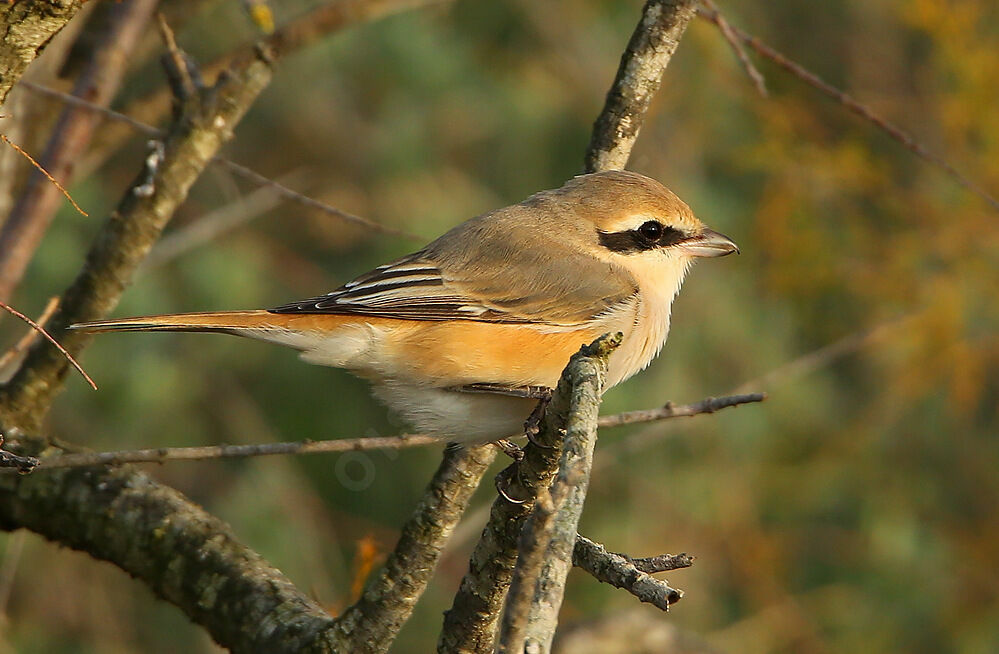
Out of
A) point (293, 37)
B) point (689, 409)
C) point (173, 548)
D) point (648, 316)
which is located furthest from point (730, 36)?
point (173, 548)

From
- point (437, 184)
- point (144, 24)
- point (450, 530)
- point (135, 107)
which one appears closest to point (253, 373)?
point (437, 184)

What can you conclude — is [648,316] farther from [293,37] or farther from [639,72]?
[293,37]

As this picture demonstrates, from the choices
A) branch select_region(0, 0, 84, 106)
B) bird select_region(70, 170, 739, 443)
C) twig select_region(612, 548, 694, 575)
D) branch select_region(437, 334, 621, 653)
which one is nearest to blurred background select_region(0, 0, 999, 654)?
bird select_region(70, 170, 739, 443)

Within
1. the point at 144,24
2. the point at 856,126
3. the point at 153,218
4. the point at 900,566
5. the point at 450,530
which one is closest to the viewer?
the point at 450,530

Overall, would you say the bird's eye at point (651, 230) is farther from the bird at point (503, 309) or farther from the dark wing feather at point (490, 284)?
the dark wing feather at point (490, 284)

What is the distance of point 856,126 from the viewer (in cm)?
812

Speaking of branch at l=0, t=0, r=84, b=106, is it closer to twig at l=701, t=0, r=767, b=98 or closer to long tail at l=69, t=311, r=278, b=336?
long tail at l=69, t=311, r=278, b=336

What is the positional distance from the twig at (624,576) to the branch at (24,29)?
1361mm

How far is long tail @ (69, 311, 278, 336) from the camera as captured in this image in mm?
2947

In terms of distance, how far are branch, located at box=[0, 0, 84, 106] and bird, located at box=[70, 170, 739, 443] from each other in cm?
97

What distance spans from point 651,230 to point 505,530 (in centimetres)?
163

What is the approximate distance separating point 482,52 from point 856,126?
8.89 feet

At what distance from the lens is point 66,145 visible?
3398mm

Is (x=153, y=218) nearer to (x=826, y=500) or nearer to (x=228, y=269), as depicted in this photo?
(x=228, y=269)
